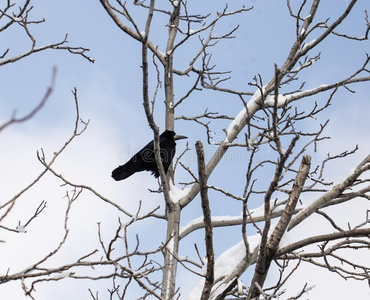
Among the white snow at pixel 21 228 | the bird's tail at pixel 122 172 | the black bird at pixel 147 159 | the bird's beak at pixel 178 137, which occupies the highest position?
the bird's beak at pixel 178 137

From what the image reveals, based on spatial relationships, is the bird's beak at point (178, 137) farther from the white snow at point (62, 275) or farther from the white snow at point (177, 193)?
the white snow at point (62, 275)

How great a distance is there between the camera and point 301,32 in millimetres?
6949

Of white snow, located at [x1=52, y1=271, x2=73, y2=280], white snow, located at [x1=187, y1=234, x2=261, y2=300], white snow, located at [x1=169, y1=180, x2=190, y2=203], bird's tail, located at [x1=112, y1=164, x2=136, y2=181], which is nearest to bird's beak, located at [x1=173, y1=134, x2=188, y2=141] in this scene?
bird's tail, located at [x1=112, y1=164, x2=136, y2=181]

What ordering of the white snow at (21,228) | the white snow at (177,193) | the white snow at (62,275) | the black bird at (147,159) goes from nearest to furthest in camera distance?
1. the white snow at (62,275)
2. the white snow at (21,228)
3. the white snow at (177,193)
4. the black bird at (147,159)

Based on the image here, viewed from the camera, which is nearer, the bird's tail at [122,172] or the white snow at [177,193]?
the white snow at [177,193]

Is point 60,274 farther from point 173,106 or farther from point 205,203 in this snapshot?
point 173,106

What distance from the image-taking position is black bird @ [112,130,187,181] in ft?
28.5

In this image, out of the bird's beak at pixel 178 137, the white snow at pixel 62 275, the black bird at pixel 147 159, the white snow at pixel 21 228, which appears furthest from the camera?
the bird's beak at pixel 178 137

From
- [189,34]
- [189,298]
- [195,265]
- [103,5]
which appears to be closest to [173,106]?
[189,34]

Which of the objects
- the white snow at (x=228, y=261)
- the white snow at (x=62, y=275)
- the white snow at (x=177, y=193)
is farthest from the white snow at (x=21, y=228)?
the white snow at (x=177, y=193)

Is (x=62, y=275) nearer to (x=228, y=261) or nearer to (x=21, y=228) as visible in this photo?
(x=21, y=228)

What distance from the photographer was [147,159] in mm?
8672

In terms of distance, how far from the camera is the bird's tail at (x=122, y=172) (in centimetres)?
868

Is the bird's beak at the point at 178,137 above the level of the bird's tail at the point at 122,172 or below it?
above
